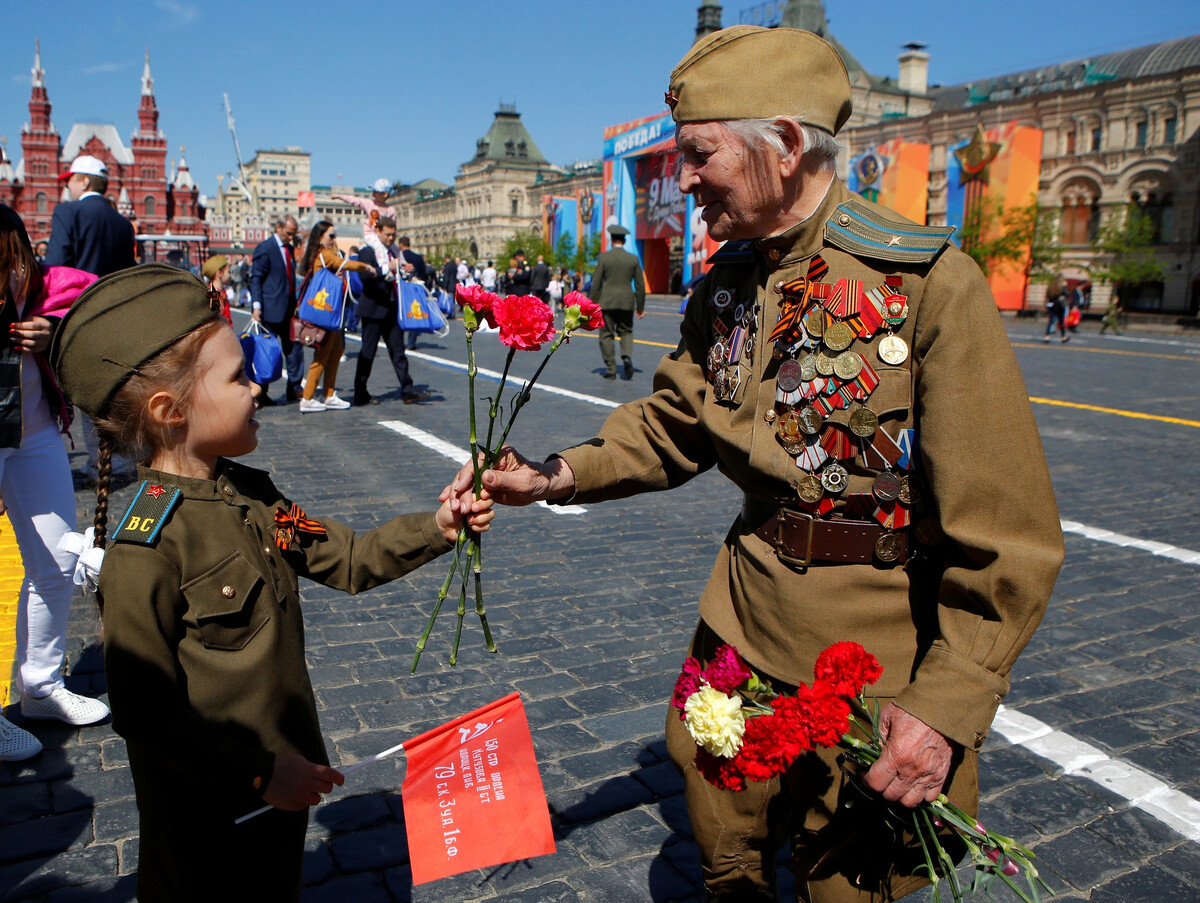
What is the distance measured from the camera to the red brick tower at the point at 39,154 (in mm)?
91250

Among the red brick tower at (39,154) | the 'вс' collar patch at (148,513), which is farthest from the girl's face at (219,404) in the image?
the red brick tower at (39,154)

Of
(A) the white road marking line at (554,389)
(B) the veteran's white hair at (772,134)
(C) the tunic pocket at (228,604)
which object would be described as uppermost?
(B) the veteran's white hair at (772,134)

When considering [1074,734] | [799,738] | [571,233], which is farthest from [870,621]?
[571,233]

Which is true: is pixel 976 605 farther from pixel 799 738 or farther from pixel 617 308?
pixel 617 308

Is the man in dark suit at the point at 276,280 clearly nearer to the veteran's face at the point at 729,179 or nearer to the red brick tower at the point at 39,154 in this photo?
the veteran's face at the point at 729,179

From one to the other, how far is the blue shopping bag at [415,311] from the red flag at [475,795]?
29.5 ft

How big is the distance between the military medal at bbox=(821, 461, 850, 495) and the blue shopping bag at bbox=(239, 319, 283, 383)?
7.53 m

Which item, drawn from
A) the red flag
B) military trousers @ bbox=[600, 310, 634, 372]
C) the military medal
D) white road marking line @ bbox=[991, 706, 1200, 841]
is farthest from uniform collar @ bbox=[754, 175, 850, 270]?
military trousers @ bbox=[600, 310, 634, 372]

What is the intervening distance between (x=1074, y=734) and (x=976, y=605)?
2.40 meters

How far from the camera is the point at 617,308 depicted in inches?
519

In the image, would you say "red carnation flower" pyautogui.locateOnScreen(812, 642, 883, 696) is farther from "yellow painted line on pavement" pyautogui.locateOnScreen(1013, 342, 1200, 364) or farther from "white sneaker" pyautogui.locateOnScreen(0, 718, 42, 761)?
"yellow painted line on pavement" pyautogui.locateOnScreen(1013, 342, 1200, 364)

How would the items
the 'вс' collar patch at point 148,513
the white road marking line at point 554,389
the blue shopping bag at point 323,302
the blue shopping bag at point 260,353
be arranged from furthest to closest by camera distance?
the white road marking line at point 554,389 → the blue shopping bag at point 323,302 → the blue shopping bag at point 260,353 → the 'вс' collar patch at point 148,513

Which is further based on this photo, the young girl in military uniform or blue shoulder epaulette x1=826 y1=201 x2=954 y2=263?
blue shoulder epaulette x1=826 y1=201 x2=954 y2=263

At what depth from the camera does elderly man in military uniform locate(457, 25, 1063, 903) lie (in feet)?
5.37
